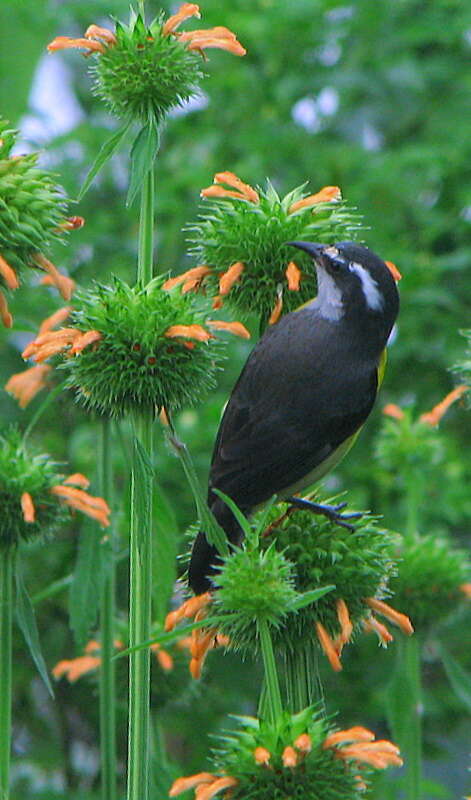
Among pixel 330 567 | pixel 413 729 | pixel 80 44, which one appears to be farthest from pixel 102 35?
pixel 413 729

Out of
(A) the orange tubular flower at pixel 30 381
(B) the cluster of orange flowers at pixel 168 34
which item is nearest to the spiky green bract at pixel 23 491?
(A) the orange tubular flower at pixel 30 381

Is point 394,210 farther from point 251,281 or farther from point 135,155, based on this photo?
point 135,155

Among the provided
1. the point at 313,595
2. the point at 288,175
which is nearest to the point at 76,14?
the point at 288,175

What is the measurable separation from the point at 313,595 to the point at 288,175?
96.4 inches

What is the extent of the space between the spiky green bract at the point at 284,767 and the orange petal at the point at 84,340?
0.50 metres

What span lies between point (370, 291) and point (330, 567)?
1.63 feet

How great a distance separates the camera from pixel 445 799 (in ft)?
9.58

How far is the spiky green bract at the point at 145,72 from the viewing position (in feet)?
5.43

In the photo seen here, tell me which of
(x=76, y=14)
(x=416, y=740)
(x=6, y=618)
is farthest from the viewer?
(x=76, y=14)

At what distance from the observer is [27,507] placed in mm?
1812

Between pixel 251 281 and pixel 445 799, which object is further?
pixel 445 799

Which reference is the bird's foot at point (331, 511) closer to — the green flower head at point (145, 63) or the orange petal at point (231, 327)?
the orange petal at point (231, 327)

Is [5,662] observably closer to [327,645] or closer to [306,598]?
[327,645]

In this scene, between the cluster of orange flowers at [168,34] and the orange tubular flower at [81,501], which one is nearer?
the cluster of orange flowers at [168,34]
